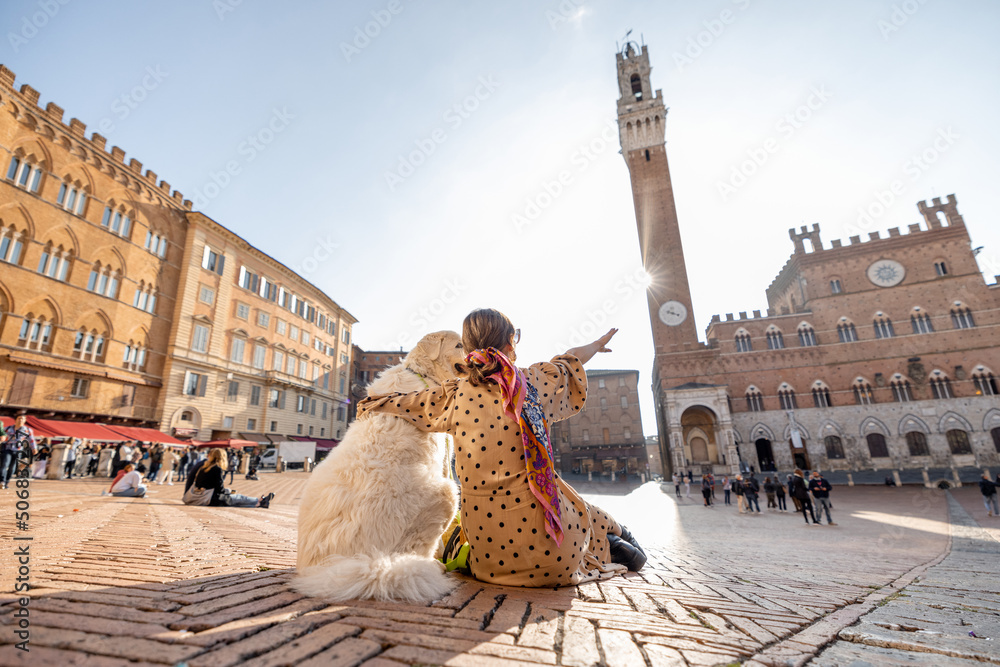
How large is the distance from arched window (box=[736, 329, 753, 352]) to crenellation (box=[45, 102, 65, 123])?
44662mm

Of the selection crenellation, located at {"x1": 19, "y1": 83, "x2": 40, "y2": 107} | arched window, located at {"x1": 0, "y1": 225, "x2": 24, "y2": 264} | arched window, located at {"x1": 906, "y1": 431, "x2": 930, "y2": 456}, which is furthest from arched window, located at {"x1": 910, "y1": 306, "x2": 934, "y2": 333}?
crenellation, located at {"x1": 19, "y1": 83, "x2": 40, "y2": 107}

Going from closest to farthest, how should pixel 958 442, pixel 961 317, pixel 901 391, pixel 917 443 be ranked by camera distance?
pixel 958 442 → pixel 917 443 → pixel 901 391 → pixel 961 317

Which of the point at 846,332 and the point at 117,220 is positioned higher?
the point at 117,220

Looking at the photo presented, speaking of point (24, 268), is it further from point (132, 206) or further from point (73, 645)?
point (73, 645)

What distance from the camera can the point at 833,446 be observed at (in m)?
31.2

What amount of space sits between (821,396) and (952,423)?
25.8ft

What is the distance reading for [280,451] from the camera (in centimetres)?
2764

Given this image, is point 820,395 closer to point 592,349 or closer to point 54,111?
point 592,349

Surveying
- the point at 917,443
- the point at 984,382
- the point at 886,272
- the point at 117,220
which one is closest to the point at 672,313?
the point at 886,272

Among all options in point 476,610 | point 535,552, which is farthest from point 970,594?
point 476,610

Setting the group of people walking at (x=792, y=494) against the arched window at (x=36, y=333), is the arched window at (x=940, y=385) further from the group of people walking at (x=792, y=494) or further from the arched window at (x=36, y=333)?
the arched window at (x=36, y=333)

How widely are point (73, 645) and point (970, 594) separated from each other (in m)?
5.43

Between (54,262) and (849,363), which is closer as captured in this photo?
(54,262)

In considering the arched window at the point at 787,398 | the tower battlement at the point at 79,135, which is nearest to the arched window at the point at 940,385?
the arched window at the point at 787,398
